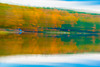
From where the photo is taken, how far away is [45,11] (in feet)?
211

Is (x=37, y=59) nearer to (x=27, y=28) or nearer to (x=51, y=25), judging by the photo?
(x=27, y=28)

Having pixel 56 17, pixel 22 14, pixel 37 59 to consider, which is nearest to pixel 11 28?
pixel 22 14

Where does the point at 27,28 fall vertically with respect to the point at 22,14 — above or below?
below

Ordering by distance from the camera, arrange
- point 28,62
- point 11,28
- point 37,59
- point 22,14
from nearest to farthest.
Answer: point 28,62
point 37,59
point 11,28
point 22,14

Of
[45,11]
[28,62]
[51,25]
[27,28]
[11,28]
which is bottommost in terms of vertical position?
[28,62]

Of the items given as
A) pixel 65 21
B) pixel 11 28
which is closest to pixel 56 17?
pixel 65 21

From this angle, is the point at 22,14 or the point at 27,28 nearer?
the point at 27,28

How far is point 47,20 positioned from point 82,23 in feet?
35.7

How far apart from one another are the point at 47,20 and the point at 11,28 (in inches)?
602

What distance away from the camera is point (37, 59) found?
6879 mm

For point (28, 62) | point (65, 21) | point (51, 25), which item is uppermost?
point (65, 21)

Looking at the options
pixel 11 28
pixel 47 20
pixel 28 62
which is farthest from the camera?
pixel 47 20

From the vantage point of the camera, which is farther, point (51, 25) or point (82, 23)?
point (82, 23)

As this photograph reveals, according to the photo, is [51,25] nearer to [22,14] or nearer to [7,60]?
[22,14]
